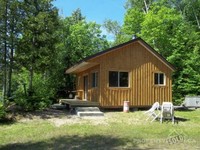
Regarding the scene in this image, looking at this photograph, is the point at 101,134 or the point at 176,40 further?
the point at 176,40

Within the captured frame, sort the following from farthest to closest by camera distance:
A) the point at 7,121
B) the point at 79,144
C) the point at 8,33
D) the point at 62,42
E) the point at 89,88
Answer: the point at 62,42 < the point at 89,88 < the point at 8,33 < the point at 7,121 < the point at 79,144

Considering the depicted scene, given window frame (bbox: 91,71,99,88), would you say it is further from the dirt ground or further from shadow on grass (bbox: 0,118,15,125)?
shadow on grass (bbox: 0,118,15,125)

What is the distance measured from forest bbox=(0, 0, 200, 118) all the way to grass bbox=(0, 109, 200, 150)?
2.60 m

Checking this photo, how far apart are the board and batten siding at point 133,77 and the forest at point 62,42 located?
3.26 metres

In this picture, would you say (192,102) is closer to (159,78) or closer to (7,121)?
(159,78)

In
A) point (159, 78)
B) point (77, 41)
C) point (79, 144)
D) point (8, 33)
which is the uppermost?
point (77, 41)

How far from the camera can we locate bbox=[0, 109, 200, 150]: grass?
9.95 m

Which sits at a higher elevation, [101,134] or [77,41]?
[77,41]

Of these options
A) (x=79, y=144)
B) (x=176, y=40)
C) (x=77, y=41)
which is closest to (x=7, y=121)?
(x=79, y=144)

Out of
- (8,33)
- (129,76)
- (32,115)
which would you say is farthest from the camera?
(129,76)

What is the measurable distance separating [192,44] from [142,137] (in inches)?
904

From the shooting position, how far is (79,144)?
1006cm

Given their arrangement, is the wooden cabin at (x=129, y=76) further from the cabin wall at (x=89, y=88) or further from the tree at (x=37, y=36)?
the tree at (x=37, y=36)

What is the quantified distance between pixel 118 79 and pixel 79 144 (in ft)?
31.9
